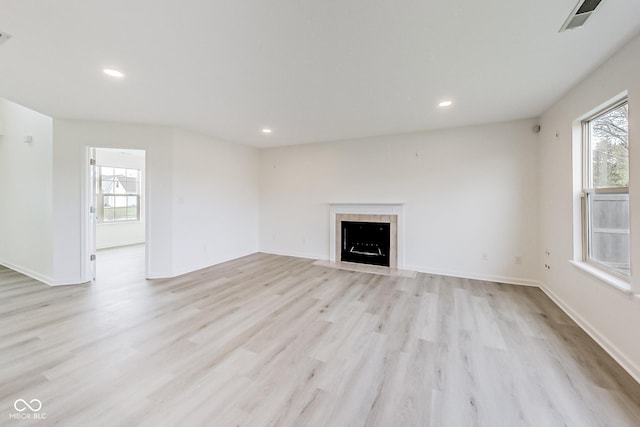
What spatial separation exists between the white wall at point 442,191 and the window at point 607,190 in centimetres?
106

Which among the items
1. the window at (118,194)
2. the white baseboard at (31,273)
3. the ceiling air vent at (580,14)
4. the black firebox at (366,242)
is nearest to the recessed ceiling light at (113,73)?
the white baseboard at (31,273)

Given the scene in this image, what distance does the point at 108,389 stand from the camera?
→ 1636mm

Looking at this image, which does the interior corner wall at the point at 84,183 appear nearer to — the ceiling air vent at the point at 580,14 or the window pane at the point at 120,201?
the window pane at the point at 120,201

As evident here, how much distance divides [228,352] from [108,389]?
2.56ft

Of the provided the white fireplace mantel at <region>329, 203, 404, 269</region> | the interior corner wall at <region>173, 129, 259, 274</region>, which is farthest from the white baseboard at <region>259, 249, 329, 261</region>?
the interior corner wall at <region>173, 129, 259, 274</region>

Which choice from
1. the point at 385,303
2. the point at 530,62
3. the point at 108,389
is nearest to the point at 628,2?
the point at 530,62

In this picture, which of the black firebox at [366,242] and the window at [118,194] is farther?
the window at [118,194]

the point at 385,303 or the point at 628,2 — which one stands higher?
the point at 628,2

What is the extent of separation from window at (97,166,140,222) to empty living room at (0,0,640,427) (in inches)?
78.8

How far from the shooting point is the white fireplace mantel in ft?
14.8

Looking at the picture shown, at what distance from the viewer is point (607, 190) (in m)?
2.30

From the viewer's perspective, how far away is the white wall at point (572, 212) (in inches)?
71.9

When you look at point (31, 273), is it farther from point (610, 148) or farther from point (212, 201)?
point (610, 148)

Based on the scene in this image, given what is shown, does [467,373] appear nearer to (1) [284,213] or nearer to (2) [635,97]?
(2) [635,97]
